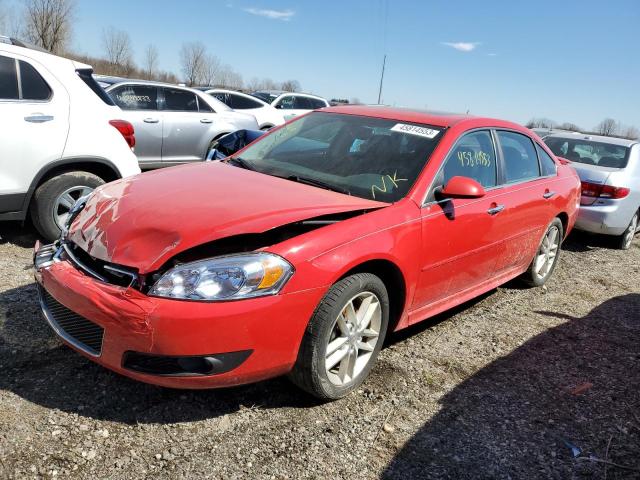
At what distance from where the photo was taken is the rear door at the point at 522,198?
165 inches

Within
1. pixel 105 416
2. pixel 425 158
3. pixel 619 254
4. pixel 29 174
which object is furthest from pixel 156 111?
pixel 619 254

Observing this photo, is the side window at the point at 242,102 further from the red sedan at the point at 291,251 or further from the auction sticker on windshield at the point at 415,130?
the auction sticker on windshield at the point at 415,130

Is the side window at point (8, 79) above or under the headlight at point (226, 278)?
above

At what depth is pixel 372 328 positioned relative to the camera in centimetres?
310

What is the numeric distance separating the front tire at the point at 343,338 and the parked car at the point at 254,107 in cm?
944

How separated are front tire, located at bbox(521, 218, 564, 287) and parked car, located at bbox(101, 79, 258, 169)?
552cm

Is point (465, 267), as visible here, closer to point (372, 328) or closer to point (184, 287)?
point (372, 328)

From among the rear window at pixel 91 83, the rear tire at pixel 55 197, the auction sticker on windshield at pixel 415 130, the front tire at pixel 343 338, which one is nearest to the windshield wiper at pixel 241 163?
the auction sticker on windshield at pixel 415 130

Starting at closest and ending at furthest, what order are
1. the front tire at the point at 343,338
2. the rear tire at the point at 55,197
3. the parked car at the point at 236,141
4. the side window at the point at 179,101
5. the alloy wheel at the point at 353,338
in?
the front tire at the point at 343,338 → the alloy wheel at the point at 353,338 → the rear tire at the point at 55,197 → the parked car at the point at 236,141 → the side window at the point at 179,101

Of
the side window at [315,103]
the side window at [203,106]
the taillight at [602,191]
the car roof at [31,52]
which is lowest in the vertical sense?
the taillight at [602,191]

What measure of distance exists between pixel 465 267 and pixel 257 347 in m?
1.84

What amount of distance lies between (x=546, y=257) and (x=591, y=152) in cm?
326

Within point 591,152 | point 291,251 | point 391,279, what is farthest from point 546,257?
point 291,251

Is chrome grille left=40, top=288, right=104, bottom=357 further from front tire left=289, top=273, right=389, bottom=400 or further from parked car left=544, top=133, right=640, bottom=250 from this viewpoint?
parked car left=544, top=133, right=640, bottom=250
